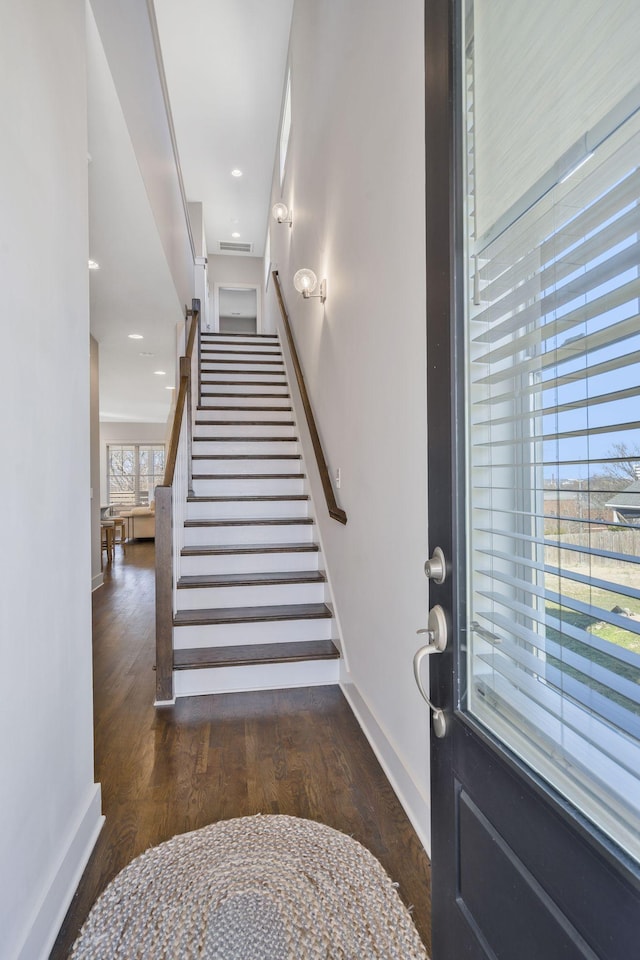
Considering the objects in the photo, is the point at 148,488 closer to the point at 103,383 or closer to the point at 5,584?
the point at 103,383

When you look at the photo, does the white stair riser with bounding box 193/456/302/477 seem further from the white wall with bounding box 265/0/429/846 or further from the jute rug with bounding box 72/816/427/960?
the jute rug with bounding box 72/816/427/960

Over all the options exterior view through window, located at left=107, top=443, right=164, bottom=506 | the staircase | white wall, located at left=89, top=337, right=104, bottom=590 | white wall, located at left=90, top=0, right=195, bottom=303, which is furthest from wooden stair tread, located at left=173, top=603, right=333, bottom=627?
exterior view through window, located at left=107, top=443, right=164, bottom=506

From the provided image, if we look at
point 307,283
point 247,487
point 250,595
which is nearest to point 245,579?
point 250,595

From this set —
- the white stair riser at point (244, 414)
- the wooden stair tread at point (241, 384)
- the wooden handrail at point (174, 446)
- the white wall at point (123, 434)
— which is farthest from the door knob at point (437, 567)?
the white wall at point (123, 434)

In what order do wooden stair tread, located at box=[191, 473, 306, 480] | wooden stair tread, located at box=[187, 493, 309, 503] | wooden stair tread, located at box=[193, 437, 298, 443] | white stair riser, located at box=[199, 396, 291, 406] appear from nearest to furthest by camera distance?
wooden stair tread, located at box=[187, 493, 309, 503] → wooden stair tread, located at box=[191, 473, 306, 480] → wooden stair tread, located at box=[193, 437, 298, 443] → white stair riser, located at box=[199, 396, 291, 406]

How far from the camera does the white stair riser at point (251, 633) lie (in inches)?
111

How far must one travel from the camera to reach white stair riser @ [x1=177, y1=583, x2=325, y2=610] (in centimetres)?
305

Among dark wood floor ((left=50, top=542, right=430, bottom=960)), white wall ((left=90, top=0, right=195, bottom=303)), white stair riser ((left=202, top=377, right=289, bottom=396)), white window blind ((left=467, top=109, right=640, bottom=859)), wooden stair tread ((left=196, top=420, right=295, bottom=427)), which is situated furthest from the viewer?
white stair riser ((left=202, top=377, right=289, bottom=396))

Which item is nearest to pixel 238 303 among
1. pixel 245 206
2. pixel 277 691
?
pixel 245 206

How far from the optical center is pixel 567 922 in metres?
0.58

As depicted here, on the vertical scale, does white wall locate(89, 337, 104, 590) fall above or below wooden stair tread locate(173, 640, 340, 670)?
above

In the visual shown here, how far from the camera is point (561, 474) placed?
635mm

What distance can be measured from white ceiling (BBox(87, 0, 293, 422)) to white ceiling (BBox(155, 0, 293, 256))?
0.04 feet

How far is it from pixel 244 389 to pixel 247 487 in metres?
1.88
